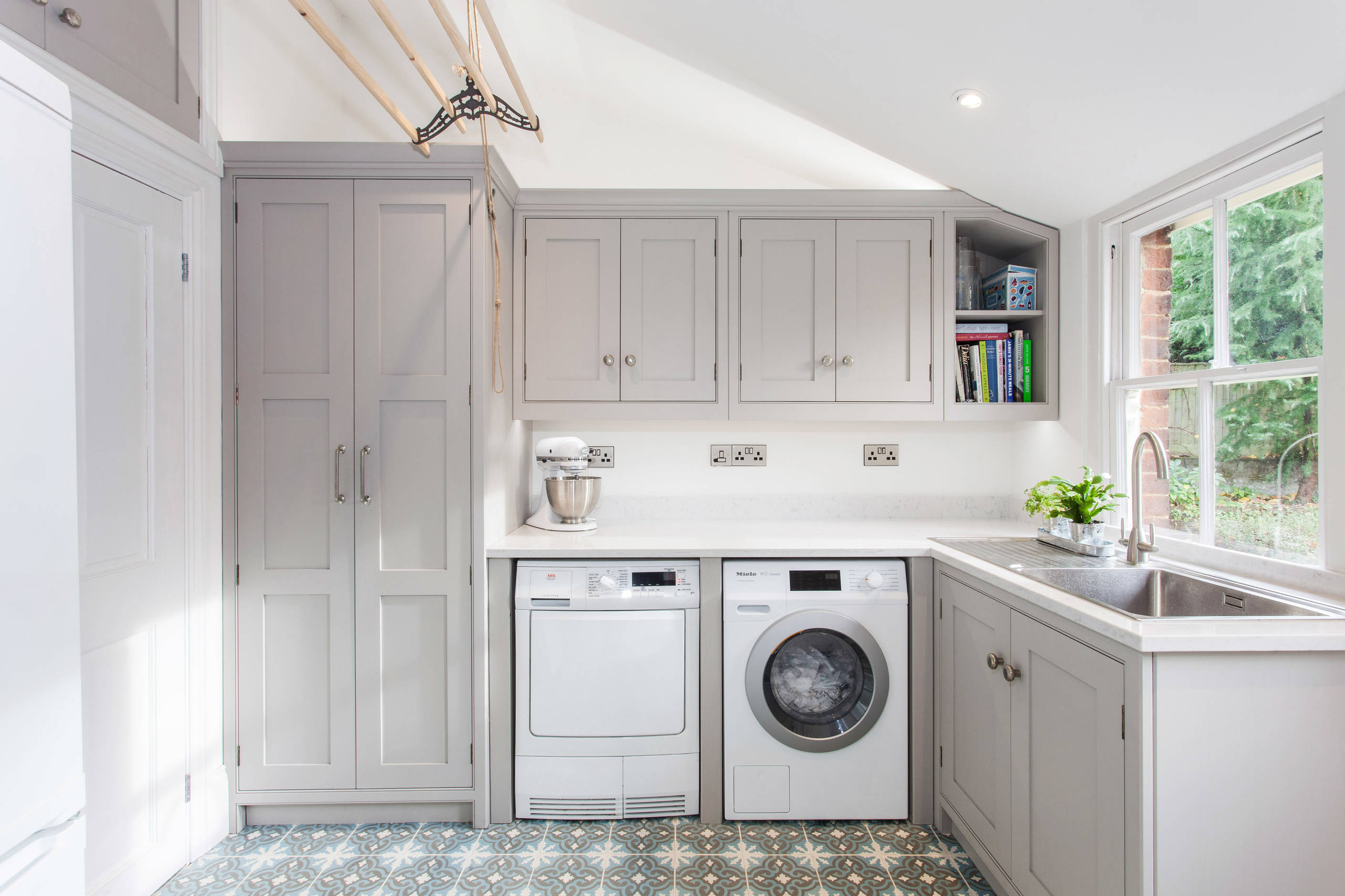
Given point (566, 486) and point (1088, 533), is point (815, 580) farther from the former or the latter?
point (566, 486)

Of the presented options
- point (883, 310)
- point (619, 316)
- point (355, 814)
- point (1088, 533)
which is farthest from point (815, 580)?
point (355, 814)

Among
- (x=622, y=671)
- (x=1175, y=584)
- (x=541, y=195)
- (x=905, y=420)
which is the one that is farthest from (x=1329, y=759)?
(x=541, y=195)

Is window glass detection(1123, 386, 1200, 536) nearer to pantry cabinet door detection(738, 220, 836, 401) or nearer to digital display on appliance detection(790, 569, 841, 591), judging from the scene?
digital display on appliance detection(790, 569, 841, 591)

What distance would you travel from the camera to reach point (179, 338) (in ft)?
5.53

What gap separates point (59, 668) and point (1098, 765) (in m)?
1.70

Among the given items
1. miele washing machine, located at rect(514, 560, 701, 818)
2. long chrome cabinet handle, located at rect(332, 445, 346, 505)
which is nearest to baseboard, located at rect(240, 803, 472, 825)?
miele washing machine, located at rect(514, 560, 701, 818)

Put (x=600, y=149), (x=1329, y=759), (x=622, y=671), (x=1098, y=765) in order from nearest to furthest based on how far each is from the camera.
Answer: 1. (x=1329, y=759)
2. (x=1098, y=765)
3. (x=622, y=671)
4. (x=600, y=149)

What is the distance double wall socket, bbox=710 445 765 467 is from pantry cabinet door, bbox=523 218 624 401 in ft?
1.85

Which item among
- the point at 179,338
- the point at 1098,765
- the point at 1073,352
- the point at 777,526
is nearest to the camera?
Result: the point at 1098,765

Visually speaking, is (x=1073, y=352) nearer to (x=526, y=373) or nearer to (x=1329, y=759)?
(x=1329, y=759)

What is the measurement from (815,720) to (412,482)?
1.46m

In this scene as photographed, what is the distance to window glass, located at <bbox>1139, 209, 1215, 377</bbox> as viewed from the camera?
171 centimetres

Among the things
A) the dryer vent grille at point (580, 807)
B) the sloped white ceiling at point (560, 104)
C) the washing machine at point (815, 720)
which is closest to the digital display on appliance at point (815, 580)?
the washing machine at point (815, 720)

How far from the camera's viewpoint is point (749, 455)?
2553 millimetres
